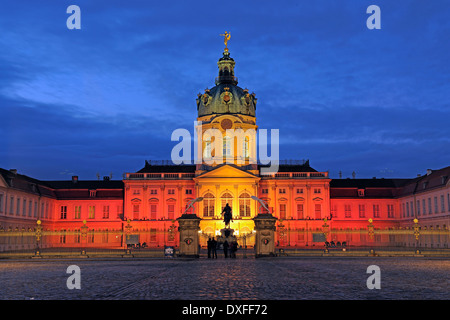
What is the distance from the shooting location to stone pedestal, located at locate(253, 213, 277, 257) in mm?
32625

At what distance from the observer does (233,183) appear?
72688mm

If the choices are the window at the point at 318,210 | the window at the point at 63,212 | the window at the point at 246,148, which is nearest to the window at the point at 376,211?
the window at the point at 318,210

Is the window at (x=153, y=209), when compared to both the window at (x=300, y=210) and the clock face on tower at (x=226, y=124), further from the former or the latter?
the window at (x=300, y=210)

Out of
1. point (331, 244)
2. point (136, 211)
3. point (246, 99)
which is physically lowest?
point (331, 244)

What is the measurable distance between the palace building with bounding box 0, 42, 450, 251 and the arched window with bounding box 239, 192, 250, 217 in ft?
0.47

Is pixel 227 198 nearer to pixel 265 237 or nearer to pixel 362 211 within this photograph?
pixel 362 211

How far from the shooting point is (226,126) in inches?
3007

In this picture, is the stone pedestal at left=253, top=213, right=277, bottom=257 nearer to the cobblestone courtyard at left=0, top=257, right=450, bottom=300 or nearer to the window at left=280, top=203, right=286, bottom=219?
the cobblestone courtyard at left=0, top=257, right=450, bottom=300

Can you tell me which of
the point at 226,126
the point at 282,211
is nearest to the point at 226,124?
the point at 226,126

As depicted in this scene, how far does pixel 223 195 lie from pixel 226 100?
15119 millimetres
